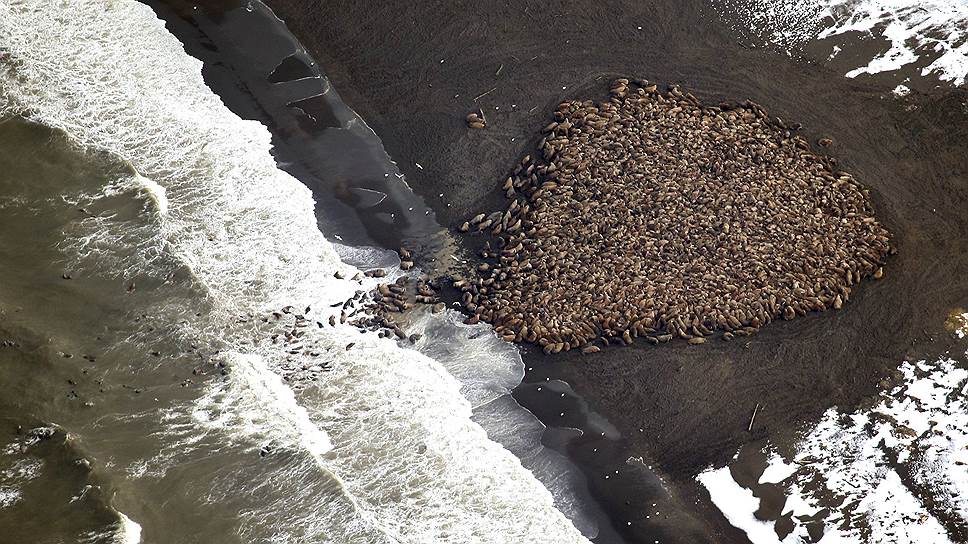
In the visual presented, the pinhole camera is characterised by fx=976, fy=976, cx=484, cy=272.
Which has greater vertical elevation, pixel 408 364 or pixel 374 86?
pixel 374 86

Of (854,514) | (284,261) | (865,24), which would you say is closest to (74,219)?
(284,261)

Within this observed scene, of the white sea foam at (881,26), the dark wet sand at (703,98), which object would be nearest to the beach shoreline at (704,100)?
the dark wet sand at (703,98)

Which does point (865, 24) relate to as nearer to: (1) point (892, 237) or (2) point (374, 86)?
(1) point (892, 237)

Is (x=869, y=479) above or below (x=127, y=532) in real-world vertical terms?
above

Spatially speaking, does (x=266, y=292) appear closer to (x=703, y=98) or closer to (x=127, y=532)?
(x=127, y=532)

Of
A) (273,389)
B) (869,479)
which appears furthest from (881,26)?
(273,389)

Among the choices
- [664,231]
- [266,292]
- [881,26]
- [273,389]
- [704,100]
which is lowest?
[273,389]

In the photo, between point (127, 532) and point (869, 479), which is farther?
point (869, 479)
